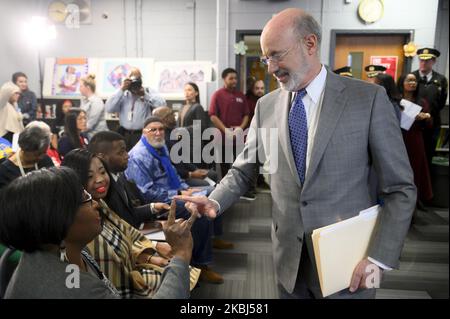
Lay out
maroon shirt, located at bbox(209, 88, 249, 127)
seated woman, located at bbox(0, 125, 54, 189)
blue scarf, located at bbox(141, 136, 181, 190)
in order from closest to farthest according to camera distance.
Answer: seated woman, located at bbox(0, 125, 54, 189) < maroon shirt, located at bbox(209, 88, 249, 127) < blue scarf, located at bbox(141, 136, 181, 190)

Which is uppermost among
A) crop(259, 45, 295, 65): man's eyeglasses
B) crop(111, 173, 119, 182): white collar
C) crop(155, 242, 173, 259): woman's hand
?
crop(259, 45, 295, 65): man's eyeglasses

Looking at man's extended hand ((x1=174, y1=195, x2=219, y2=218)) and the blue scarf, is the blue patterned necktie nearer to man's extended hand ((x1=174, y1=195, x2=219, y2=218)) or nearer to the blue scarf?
man's extended hand ((x1=174, y1=195, x2=219, y2=218))

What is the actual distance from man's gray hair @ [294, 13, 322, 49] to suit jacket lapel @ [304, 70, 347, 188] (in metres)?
0.12

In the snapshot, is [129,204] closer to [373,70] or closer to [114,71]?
[114,71]

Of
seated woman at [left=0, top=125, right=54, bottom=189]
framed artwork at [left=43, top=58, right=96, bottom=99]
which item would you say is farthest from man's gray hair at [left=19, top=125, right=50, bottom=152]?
framed artwork at [left=43, top=58, right=96, bottom=99]

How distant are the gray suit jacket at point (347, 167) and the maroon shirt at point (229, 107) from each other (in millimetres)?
72

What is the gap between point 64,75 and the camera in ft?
2.87

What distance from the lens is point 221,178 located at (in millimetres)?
948

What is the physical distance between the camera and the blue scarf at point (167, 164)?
3.37 ft

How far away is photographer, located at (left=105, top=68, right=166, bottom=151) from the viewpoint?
0.98 m

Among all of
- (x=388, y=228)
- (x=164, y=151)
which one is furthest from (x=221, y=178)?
(x=388, y=228)
